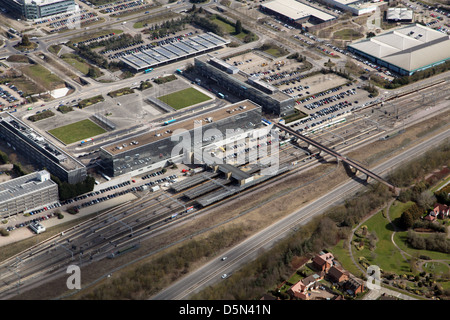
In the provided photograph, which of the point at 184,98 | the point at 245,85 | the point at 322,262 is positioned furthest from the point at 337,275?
the point at 184,98

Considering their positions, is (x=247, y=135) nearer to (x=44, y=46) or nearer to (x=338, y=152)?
(x=338, y=152)

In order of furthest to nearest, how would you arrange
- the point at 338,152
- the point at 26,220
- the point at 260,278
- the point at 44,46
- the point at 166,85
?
the point at 44,46 → the point at 166,85 → the point at 338,152 → the point at 26,220 → the point at 260,278

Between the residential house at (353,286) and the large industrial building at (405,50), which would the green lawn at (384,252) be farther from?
the large industrial building at (405,50)

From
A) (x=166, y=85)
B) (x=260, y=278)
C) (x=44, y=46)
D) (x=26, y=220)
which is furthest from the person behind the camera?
(x=44, y=46)

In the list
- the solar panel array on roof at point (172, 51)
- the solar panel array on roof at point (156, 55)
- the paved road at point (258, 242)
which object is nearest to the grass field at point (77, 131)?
the solar panel array on roof at point (172, 51)

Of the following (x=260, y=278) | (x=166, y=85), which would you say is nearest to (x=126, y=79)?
(x=166, y=85)

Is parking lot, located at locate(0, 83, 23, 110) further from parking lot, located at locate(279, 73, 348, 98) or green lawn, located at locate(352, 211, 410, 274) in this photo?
green lawn, located at locate(352, 211, 410, 274)
